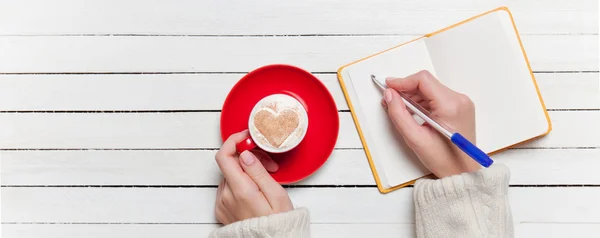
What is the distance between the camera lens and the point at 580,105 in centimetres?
90

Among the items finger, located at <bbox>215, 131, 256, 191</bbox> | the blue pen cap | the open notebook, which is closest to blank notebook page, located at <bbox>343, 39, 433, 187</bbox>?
the open notebook

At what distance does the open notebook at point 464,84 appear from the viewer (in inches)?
34.9

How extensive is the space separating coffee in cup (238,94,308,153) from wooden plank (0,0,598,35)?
160mm

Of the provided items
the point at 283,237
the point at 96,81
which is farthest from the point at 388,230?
the point at 96,81

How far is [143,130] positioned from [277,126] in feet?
0.85

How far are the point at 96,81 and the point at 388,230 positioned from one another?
573 mm

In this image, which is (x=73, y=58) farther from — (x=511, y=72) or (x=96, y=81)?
(x=511, y=72)

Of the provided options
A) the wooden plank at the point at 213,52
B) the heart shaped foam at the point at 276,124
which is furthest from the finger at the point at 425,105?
the heart shaped foam at the point at 276,124

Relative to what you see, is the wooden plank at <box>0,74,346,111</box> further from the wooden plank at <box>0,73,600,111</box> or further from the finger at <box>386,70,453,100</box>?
the finger at <box>386,70,453,100</box>

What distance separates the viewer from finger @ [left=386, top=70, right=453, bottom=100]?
33.4 inches

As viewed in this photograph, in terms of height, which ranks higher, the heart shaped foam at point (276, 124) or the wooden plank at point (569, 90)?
the heart shaped foam at point (276, 124)

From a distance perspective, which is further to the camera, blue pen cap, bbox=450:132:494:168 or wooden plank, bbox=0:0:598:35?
wooden plank, bbox=0:0:598:35

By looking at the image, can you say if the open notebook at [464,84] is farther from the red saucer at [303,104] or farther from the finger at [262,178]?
the finger at [262,178]

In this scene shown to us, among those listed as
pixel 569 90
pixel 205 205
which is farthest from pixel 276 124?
pixel 569 90
